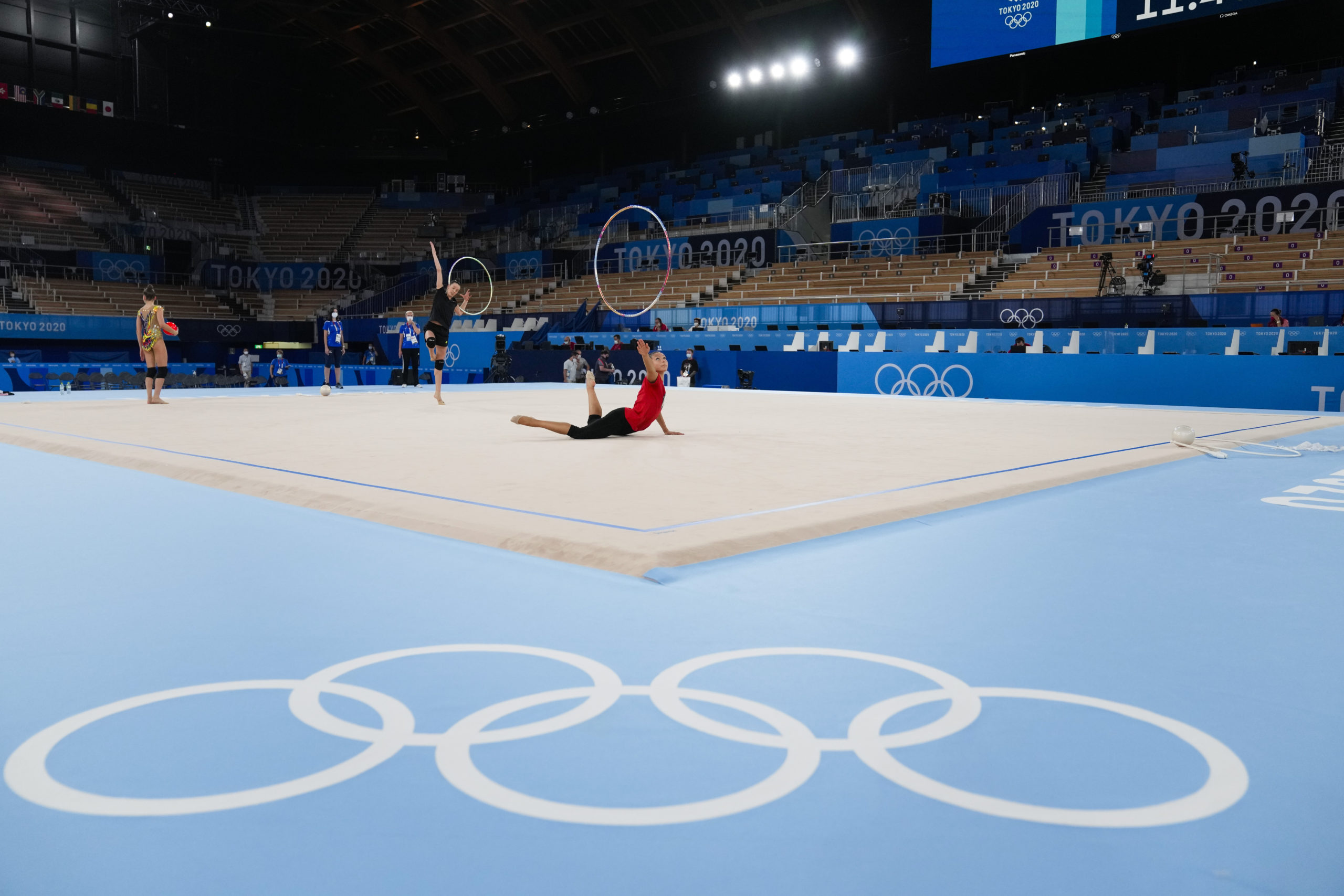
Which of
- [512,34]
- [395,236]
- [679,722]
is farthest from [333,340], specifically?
[395,236]

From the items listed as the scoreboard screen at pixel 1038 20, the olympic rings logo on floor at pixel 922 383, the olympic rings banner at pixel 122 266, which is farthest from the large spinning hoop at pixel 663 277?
the olympic rings banner at pixel 122 266

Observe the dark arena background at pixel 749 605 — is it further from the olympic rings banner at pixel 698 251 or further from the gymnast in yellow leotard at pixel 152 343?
the olympic rings banner at pixel 698 251

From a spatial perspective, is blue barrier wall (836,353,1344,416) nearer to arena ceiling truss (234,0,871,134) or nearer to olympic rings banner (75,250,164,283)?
arena ceiling truss (234,0,871,134)

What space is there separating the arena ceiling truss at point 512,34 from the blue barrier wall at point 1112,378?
20.7 metres

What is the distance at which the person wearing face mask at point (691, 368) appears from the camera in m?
25.2

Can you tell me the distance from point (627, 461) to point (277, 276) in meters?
41.7

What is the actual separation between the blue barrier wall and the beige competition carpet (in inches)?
114

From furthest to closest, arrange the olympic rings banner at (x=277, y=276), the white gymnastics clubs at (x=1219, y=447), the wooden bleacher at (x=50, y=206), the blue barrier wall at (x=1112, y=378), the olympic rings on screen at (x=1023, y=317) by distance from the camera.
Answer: the olympic rings banner at (x=277, y=276)
the wooden bleacher at (x=50, y=206)
the olympic rings on screen at (x=1023, y=317)
the blue barrier wall at (x=1112, y=378)
the white gymnastics clubs at (x=1219, y=447)

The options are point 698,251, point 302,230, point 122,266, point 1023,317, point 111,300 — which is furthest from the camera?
point 302,230

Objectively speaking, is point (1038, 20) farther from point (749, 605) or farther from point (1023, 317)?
point (749, 605)

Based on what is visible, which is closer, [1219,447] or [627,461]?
[627,461]

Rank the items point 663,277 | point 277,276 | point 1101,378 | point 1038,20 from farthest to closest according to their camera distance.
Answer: point 277,276, point 663,277, point 1038,20, point 1101,378

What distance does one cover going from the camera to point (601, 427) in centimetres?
956

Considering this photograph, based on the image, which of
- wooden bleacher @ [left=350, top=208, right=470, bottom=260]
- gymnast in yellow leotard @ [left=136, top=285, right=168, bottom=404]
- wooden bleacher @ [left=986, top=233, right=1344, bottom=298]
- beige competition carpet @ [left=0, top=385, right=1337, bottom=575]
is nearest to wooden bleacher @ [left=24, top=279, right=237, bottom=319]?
wooden bleacher @ [left=350, top=208, right=470, bottom=260]
